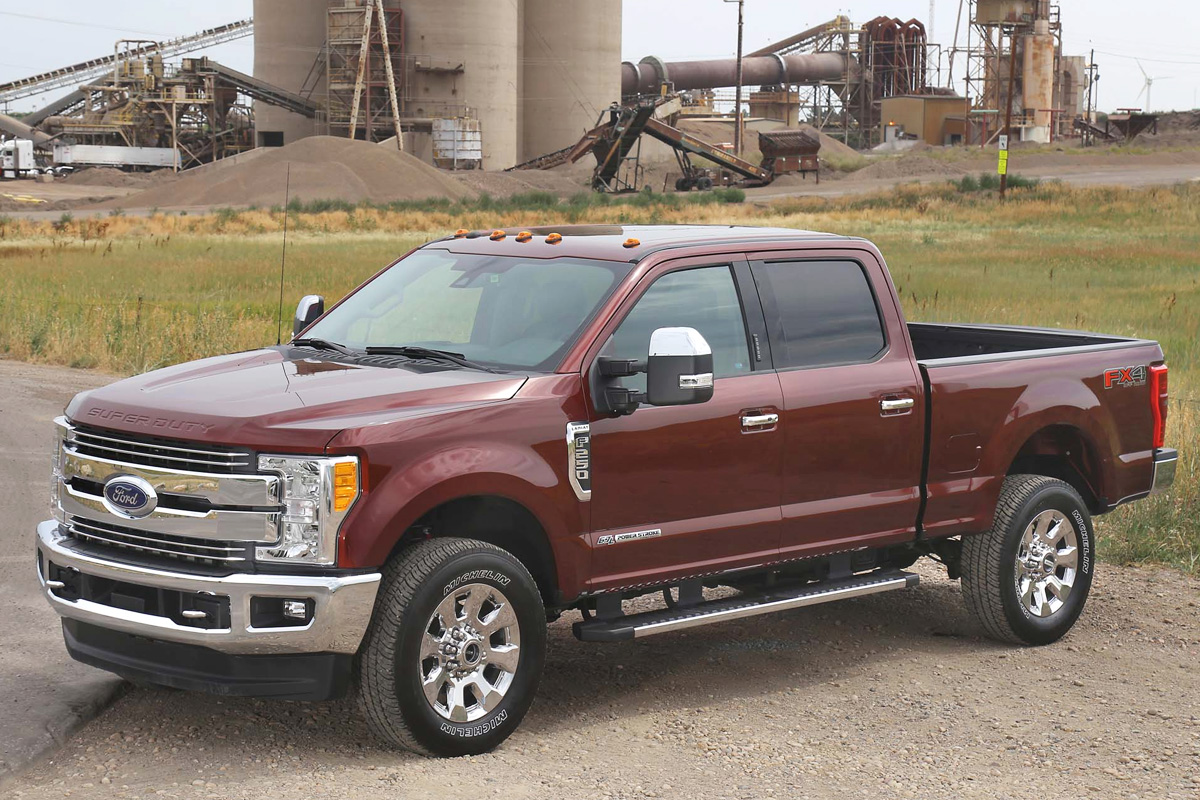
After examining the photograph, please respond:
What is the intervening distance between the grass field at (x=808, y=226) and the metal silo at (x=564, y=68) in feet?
97.4

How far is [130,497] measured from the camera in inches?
213

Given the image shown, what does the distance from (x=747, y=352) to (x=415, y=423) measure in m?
1.79

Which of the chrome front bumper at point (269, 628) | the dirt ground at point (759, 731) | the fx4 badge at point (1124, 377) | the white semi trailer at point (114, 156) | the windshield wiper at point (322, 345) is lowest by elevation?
the dirt ground at point (759, 731)

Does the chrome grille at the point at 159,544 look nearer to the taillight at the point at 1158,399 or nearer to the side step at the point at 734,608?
the side step at the point at 734,608

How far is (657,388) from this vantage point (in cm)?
577

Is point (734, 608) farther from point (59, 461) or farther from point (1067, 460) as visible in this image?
point (59, 461)

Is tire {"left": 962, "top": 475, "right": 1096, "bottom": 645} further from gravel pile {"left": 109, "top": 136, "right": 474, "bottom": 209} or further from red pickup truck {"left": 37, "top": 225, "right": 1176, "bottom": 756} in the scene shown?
gravel pile {"left": 109, "top": 136, "right": 474, "bottom": 209}

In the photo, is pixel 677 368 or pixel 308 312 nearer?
pixel 677 368

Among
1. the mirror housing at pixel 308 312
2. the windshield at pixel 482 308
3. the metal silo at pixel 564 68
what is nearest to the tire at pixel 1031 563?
the windshield at pixel 482 308

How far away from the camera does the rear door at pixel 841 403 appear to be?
6.69 metres

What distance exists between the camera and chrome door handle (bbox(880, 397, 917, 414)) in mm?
6969

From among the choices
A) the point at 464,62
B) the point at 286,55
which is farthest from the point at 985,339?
the point at 286,55

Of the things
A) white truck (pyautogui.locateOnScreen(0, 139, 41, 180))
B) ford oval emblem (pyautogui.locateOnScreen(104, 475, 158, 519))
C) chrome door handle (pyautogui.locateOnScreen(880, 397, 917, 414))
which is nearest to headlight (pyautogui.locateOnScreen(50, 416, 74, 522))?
ford oval emblem (pyautogui.locateOnScreen(104, 475, 158, 519))

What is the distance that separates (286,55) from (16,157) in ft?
56.1
